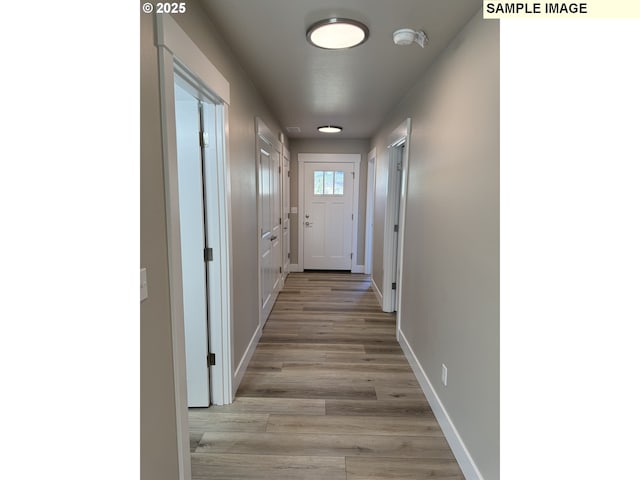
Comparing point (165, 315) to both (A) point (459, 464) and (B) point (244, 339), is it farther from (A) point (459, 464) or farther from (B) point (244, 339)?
(A) point (459, 464)

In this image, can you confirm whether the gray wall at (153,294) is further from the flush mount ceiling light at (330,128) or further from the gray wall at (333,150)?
the gray wall at (333,150)

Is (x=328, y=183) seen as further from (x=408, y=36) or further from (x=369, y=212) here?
(x=408, y=36)

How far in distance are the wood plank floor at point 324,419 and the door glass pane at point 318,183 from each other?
9.99ft

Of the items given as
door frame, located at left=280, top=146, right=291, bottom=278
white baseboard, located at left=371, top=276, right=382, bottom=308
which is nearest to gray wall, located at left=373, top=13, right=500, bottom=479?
white baseboard, located at left=371, top=276, right=382, bottom=308

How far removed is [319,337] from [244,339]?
2.95ft

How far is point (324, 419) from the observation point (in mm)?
2020

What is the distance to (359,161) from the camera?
5.72m

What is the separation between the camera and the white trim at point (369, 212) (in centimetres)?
505

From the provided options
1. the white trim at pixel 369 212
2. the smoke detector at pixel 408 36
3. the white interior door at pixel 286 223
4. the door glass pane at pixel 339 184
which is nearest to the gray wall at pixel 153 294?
the smoke detector at pixel 408 36

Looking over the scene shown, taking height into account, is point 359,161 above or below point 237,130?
above

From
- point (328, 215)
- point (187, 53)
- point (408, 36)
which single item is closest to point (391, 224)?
point (328, 215)

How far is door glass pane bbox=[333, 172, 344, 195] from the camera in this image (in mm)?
5785

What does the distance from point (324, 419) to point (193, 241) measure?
1363 mm
